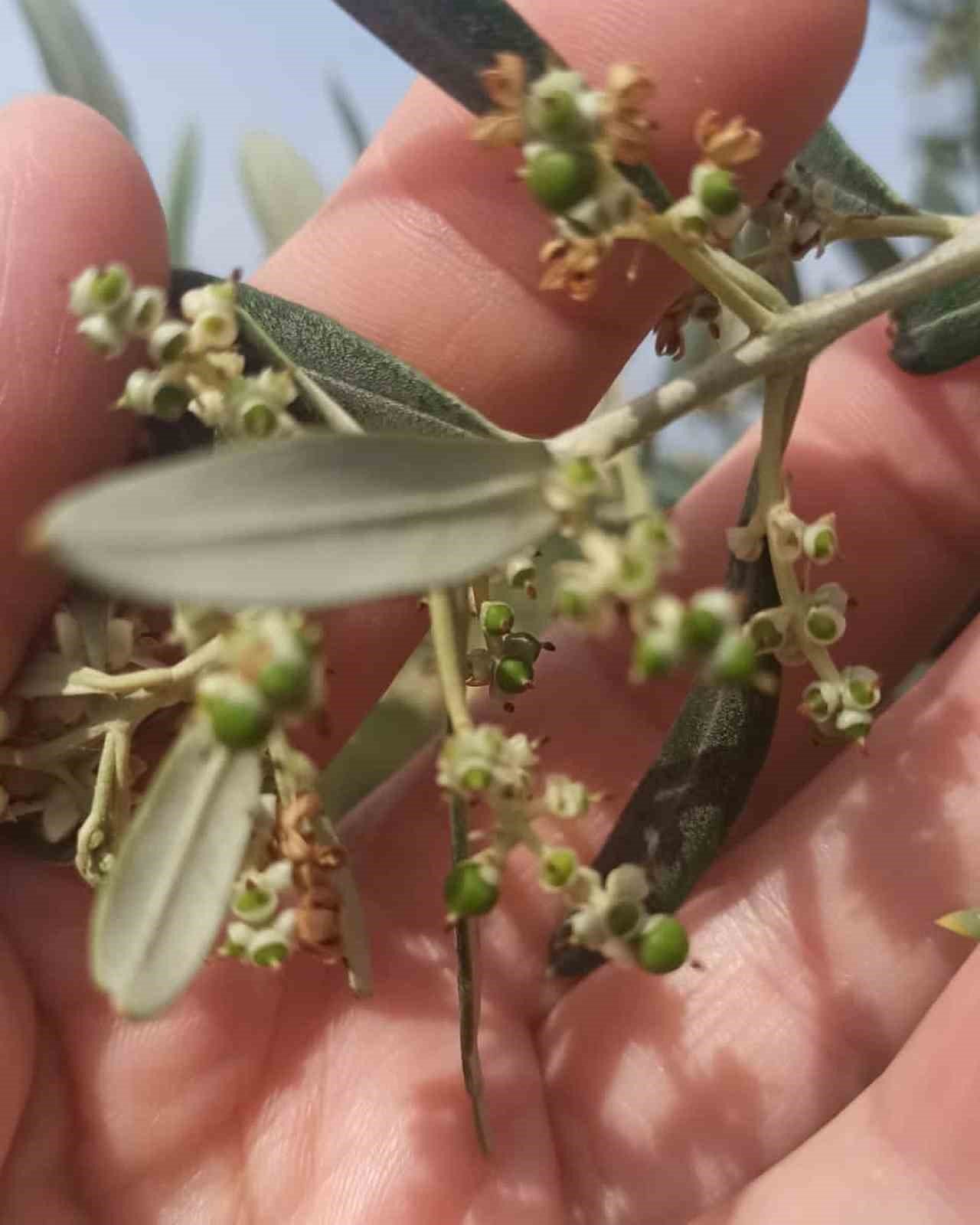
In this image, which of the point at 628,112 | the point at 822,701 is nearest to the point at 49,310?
the point at 628,112

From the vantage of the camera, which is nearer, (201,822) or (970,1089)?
(201,822)

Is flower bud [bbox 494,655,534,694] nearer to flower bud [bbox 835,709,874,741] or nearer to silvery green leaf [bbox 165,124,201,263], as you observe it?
flower bud [bbox 835,709,874,741]

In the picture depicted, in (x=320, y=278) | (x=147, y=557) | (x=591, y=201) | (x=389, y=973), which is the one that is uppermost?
(x=591, y=201)

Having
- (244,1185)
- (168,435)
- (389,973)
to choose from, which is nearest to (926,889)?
(389,973)

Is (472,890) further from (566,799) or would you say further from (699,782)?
(699,782)

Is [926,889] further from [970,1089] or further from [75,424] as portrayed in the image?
[75,424]

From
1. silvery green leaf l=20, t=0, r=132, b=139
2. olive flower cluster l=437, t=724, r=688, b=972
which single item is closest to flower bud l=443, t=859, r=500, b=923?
olive flower cluster l=437, t=724, r=688, b=972

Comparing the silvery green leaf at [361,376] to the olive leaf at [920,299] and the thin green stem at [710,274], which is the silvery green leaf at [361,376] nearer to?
the thin green stem at [710,274]

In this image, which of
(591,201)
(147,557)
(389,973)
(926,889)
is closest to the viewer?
(147,557)
